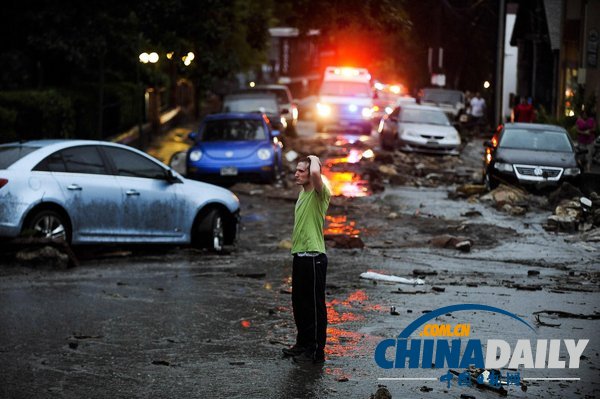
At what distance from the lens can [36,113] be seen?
902 inches

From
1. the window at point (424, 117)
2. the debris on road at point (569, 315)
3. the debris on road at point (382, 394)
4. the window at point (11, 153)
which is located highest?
the window at point (11, 153)

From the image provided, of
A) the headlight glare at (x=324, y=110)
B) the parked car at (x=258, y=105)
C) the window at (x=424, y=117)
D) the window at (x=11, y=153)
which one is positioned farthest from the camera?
the headlight glare at (x=324, y=110)

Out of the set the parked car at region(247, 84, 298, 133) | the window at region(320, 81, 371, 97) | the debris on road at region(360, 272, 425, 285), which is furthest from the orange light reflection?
the window at region(320, 81, 371, 97)

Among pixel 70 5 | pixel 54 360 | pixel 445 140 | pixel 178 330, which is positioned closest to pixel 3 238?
pixel 178 330

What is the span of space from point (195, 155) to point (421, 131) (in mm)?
10819

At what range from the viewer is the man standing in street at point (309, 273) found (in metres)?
9.10

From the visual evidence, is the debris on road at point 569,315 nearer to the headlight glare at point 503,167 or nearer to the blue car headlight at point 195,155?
the headlight glare at point 503,167

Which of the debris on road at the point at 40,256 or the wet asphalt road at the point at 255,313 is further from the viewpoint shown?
the debris on road at the point at 40,256

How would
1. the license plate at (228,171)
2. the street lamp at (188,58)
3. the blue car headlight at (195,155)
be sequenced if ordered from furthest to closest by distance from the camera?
1. the street lamp at (188,58)
2. the blue car headlight at (195,155)
3. the license plate at (228,171)

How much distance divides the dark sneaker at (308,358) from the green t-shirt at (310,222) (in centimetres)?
80

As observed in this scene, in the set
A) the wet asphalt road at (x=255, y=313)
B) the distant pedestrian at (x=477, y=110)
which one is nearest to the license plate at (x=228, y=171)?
the wet asphalt road at (x=255, y=313)

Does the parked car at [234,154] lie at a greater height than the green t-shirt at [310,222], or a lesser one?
lesser

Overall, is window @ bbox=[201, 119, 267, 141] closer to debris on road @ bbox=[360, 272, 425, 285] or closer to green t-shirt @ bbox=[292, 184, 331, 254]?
debris on road @ bbox=[360, 272, 425, 285]

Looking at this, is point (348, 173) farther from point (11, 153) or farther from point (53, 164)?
point (11, 153)
